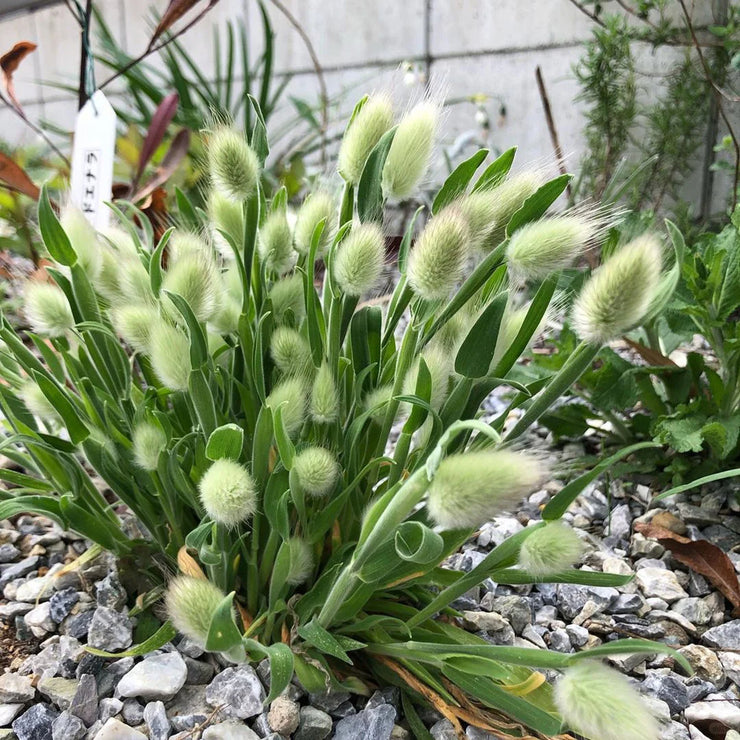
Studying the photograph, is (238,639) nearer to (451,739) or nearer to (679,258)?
(451,739)

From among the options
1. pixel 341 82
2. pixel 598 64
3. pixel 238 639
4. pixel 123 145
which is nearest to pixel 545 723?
pixel 238 639

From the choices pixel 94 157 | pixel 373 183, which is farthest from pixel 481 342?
pixel 94 157

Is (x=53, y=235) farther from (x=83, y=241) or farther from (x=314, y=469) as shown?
(x=314, y=469)

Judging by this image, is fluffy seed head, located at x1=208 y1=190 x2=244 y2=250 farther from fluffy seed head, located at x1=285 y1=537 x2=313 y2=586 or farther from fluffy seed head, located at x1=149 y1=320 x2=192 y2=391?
fluffy seed head, located at x1=285 y1=537 x2=313 y2=586

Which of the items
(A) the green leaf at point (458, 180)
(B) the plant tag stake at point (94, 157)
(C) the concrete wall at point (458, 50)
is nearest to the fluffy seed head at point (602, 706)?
(A) the green leaf at point (458, 180)

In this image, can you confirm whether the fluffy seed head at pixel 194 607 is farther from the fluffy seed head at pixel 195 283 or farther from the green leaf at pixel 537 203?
the green leaf at pixel 537 203

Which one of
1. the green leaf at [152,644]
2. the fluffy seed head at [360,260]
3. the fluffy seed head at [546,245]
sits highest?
the fluffy seed head at [546,245]
